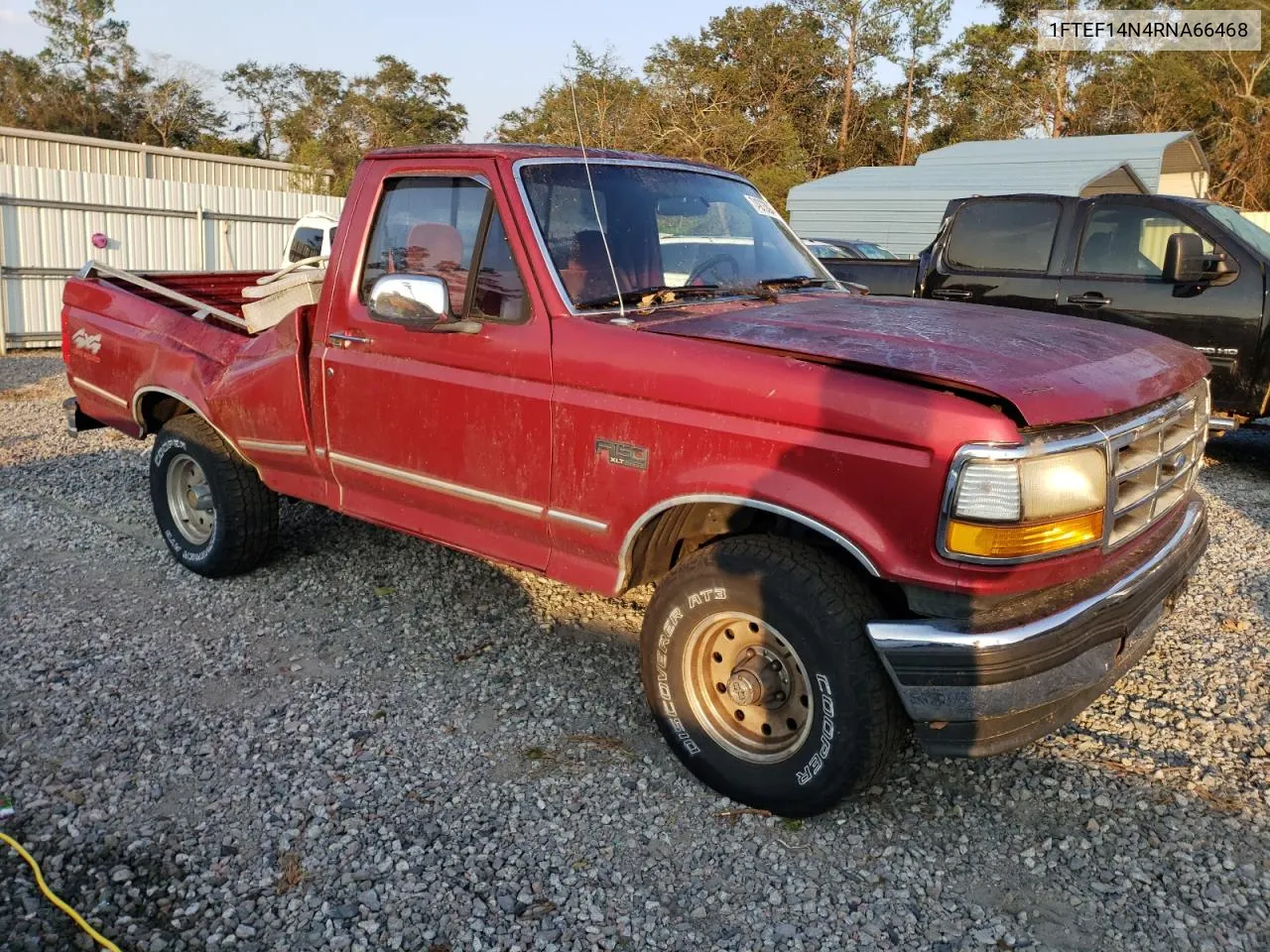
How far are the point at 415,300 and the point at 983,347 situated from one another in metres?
1.95

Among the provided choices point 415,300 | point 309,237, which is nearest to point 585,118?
point 309,237

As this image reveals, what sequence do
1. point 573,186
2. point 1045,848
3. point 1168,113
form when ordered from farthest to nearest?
1. point 1168,113
2. point 573,186
3. point 1045,848

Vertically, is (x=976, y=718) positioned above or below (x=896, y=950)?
above

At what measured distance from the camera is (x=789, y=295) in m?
4.15

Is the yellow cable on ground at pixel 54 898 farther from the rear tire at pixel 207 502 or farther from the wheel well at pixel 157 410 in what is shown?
the wheel well at pixel 157 410

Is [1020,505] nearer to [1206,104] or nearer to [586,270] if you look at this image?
[586,270]

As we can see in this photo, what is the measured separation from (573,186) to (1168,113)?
37622 millimetres

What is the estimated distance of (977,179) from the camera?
2039cm

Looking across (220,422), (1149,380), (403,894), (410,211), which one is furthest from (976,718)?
(220,422)

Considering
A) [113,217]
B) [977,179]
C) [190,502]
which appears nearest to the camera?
[190,502]

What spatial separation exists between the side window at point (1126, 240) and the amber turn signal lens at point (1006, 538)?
229 inches

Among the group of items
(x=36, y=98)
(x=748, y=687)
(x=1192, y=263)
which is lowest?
(x=748, y=687)

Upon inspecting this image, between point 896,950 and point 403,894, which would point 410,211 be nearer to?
point 403,894

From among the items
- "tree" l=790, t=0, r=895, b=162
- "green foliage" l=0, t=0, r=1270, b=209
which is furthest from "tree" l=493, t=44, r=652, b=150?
"tree" l=790, t=0, r=895, b=162
